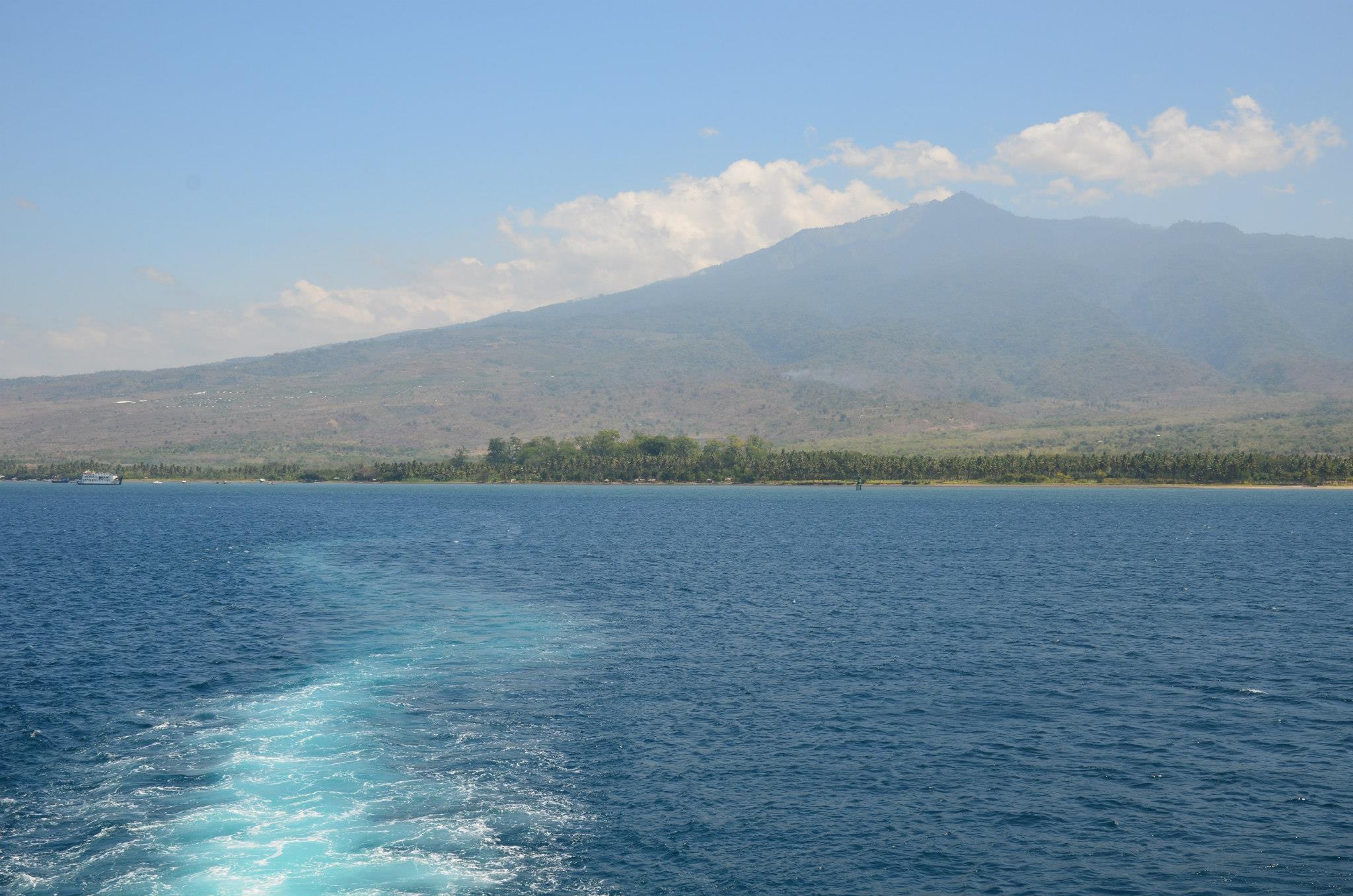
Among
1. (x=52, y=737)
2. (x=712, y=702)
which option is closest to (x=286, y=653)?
(x=52, y=737)

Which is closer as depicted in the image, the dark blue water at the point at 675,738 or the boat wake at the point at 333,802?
the boat wake at the point at 333,802

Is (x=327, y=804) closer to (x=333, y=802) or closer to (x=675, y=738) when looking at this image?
(x=333, y=802)

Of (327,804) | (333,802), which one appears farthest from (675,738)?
(327,804)

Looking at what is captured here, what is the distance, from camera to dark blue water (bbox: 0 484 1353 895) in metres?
29.0

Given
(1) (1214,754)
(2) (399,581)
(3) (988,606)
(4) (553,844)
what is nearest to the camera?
(4) (553,844)

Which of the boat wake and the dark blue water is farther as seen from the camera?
the dark blue water

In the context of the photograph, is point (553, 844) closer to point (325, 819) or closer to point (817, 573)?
point (325, 819)

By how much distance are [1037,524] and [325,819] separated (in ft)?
489

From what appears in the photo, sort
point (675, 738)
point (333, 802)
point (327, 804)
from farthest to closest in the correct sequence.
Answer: point (675, 738) < point (333, 802) < point (327, 804)

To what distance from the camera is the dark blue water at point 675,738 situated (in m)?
29.0

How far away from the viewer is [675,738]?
132 ft

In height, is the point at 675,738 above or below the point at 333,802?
below

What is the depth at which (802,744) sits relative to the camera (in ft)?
130

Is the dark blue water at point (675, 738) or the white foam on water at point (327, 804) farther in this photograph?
the dark blue water at point (675, 738)
